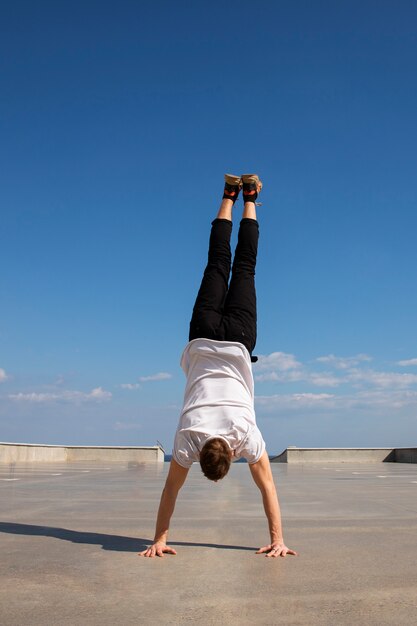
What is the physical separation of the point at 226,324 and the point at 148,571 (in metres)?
1.69

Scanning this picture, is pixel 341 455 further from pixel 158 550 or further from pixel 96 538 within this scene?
pixel 158 550

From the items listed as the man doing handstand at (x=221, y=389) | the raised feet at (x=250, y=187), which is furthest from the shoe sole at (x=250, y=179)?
the man doing handstand at (x=221, y=389)

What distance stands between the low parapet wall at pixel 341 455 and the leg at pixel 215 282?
76.5 feet

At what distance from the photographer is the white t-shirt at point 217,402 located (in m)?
3.56

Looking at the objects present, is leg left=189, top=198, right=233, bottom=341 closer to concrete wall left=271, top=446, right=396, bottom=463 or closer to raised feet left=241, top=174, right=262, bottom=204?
raised feet left=241, top=174, right=262, bottom=204

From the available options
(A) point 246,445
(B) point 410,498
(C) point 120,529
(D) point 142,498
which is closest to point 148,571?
(A) point 246,445

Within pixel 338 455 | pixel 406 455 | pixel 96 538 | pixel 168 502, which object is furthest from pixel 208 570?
pixel 338 455

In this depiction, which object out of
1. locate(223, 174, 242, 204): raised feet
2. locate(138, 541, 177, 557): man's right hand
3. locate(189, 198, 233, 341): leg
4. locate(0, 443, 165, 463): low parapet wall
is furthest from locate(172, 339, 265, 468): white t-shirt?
locate(0, 443, 165, 463): low parapet wall

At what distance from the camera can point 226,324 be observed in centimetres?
397

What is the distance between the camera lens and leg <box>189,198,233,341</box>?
3959 mm

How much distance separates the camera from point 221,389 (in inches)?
148

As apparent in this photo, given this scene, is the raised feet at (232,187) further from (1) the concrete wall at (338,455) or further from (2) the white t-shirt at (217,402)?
(1) the concrete wall at (338,455)

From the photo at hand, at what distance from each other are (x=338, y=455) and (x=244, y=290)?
24417 millimetres

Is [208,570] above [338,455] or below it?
below
